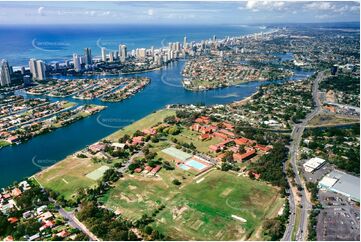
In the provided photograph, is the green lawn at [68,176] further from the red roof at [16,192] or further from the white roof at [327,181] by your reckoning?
the white roof at [327,181]

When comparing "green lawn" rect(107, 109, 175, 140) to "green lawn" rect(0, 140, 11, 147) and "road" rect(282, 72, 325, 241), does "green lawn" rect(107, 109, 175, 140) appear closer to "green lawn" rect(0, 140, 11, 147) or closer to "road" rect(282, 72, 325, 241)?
"green lawn" rect(0, 140, 11, 147)

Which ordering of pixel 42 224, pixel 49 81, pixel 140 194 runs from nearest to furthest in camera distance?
1. pixel 42 224
2. pixel 140 194
3. pixel 49 81

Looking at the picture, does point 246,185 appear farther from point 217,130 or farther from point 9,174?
point 9,174

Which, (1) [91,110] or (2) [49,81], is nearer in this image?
(1) [91,110]

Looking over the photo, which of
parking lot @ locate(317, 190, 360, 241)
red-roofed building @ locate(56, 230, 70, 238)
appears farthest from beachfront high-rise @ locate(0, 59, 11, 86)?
parking lot @ locate(317, 190, 360, 241)

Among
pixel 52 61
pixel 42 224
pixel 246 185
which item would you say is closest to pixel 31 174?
pixel 42 224

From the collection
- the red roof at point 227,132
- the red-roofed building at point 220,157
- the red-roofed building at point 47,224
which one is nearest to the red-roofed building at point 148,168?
the red-roofed building at point 220,157
